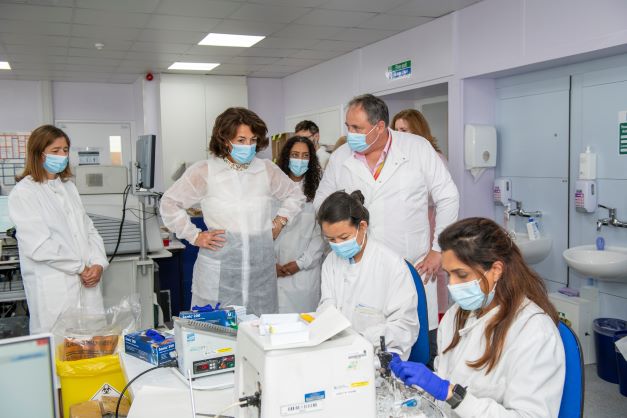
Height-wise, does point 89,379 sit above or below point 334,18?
below

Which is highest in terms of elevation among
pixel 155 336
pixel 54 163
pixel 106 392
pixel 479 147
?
pixel 479 147

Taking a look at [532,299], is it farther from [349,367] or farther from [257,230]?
[257,230]

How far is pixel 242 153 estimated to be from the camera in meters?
2.33

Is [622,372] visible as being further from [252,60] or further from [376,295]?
[252,60]

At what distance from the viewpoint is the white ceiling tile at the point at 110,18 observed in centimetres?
405

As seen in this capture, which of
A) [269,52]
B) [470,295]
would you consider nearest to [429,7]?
[269,52]

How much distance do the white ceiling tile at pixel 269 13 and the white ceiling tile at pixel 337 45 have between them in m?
0.92

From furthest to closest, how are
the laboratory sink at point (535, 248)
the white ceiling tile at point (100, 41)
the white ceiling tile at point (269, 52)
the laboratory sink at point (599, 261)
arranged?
the white ceiling tile at point (269, 52), the white ceiling tile at point (100, 41), the laboratory sink at point (535, 248), the laboratory sink at point (599, 261)

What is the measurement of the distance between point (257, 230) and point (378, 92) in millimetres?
3198

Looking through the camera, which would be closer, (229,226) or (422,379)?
(422,379)

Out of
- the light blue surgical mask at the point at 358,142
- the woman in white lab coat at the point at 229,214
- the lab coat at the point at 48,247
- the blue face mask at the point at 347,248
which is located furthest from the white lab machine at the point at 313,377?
the lab coat at the point at 48,247

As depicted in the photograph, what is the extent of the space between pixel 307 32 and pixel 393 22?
764mm

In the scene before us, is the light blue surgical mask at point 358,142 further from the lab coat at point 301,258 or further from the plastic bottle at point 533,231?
the plastic bottle at point 533,231

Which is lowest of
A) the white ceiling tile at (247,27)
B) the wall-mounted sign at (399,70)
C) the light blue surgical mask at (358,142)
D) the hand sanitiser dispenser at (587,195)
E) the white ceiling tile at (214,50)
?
the hand sanitiser dispenser at (587,195)
